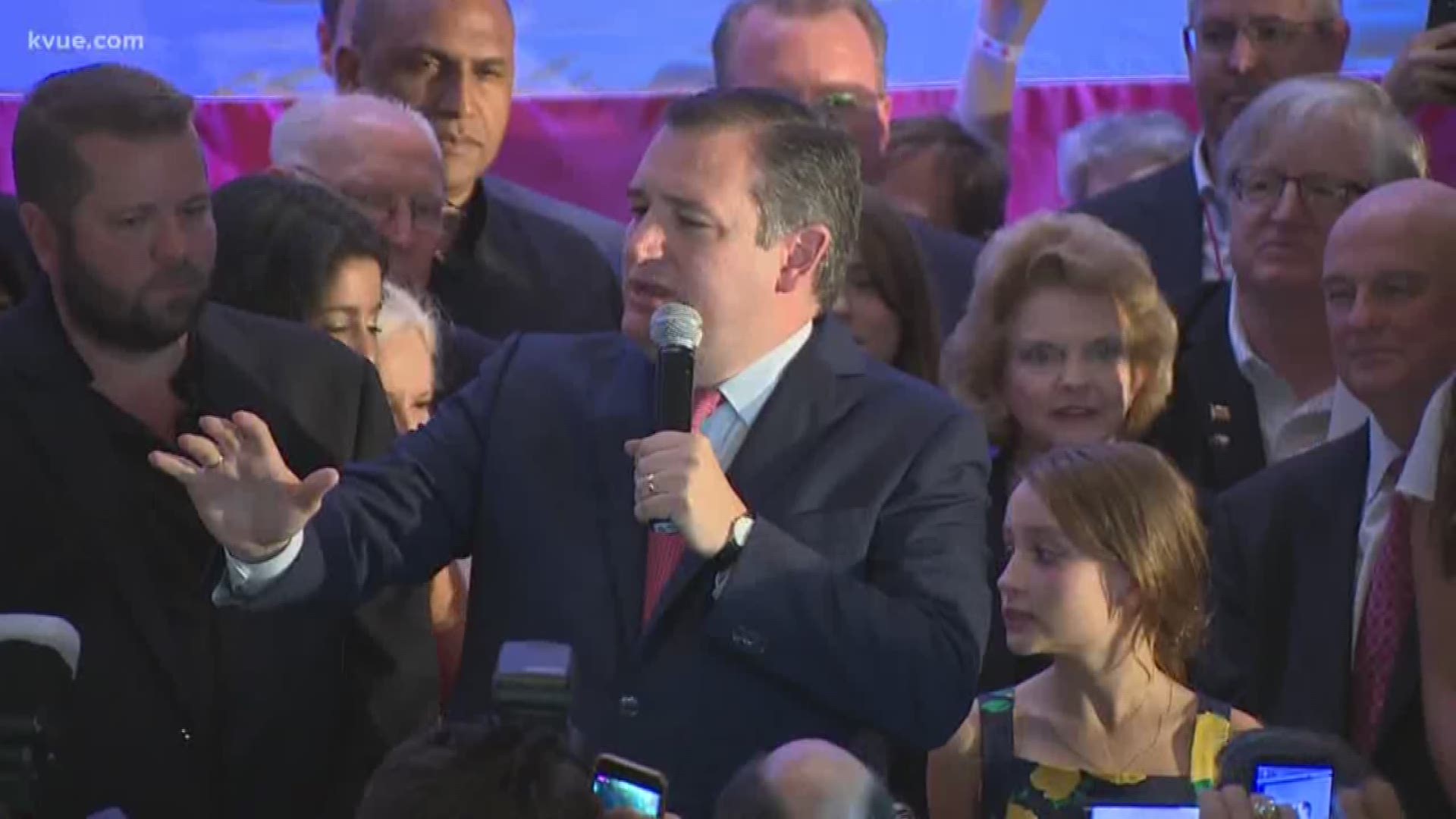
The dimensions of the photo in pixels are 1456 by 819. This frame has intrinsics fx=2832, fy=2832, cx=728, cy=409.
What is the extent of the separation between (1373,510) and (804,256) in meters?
1.02

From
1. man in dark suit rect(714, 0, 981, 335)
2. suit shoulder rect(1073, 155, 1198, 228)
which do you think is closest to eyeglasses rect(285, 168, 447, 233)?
man in dark suit rect(714, 0, 981, 335)

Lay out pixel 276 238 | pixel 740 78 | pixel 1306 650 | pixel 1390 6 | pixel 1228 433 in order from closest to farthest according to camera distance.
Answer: pixel 1306 650 < pixel 276 238 < pixel 1228 433 < pixel 740 78 < pixel 1390 6

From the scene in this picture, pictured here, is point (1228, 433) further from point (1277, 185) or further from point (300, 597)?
point (300, 597)

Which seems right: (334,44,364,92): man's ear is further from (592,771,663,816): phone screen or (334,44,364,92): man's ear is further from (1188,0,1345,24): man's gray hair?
(592,771,663,816): phone screen

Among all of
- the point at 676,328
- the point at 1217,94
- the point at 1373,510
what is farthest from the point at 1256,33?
the point at 676,328

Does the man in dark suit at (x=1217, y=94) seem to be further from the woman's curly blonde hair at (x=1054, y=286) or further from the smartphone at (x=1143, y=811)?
the smartphone at (x=1143, y=811)

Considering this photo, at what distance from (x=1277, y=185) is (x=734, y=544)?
175 cm

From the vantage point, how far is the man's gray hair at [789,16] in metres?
5.66

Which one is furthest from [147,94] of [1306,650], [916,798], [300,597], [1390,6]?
[1390,6]

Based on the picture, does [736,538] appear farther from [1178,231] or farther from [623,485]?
[1178,231]

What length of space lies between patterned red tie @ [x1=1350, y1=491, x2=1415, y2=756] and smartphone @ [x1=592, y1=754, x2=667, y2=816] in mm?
1629

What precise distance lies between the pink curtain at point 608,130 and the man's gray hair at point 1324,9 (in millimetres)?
748

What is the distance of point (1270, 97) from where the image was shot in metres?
4.99

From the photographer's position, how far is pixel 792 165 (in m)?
3.88
